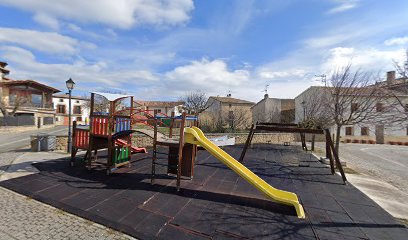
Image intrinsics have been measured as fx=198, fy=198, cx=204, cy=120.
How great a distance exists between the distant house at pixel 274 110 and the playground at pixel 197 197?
84.9 ft

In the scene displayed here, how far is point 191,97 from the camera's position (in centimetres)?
3709

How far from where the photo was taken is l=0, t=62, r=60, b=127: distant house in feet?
100

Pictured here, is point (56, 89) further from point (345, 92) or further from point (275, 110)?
point (345, 92)

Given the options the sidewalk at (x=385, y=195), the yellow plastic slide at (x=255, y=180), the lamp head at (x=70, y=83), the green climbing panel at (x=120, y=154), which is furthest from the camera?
the lamp head at (x=70, y=83)

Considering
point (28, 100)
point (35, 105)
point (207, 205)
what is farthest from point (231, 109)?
point (28, 100)

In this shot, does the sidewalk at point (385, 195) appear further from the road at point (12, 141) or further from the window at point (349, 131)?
the window at point (349, 131)

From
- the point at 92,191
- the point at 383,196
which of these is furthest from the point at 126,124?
the point at 383,196

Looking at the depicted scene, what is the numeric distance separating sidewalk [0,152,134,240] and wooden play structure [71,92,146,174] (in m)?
2.34

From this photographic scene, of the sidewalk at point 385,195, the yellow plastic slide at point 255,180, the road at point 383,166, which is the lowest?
the road at point 383,166

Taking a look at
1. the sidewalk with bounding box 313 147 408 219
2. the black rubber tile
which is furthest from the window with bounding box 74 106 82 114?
the sidewalk with bounding box 313 147 408 219

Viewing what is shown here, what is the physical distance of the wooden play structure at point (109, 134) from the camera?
6.68m

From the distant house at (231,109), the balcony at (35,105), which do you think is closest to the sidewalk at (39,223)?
the distant house at (231,109)

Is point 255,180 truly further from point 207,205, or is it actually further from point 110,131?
A: point 110,131

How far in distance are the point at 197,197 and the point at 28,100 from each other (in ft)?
138
